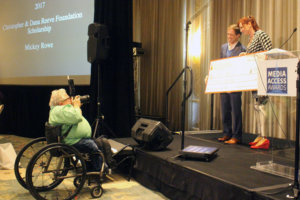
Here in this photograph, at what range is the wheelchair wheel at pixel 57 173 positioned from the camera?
8.03 feet

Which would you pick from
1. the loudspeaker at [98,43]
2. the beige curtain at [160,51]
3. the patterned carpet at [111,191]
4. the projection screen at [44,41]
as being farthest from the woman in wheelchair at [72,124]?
the beige curtain at [160,51]

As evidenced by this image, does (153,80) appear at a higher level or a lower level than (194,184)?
higher

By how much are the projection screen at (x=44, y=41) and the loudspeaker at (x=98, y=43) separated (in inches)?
30.3

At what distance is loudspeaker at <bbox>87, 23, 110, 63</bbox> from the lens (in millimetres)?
4469

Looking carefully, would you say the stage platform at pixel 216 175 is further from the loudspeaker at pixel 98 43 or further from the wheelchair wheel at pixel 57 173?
the loudspeaker at pixel 98 43

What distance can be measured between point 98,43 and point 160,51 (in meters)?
1.69

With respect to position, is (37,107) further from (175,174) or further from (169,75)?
(175,174)

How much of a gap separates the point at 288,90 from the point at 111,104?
3293mm

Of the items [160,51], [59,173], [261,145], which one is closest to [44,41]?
[160,51]

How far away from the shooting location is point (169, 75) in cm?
565

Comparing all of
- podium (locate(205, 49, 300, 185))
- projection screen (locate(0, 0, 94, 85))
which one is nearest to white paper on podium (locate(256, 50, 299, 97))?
podium (locate(205, 49, 300, 185))

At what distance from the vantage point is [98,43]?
4.48 meters

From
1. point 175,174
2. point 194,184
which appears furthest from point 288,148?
point 175,174

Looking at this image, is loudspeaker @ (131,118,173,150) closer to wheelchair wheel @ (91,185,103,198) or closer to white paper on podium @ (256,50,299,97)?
wheelchair wheel @ (91,185,103,198)
